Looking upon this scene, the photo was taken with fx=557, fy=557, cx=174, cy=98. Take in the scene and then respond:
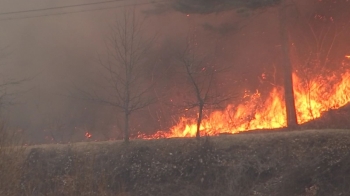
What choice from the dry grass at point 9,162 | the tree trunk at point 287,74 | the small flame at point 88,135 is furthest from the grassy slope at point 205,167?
the small flame at point 88,135

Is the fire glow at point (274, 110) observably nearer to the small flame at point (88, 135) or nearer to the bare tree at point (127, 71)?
the bare tree at point (127, 71)

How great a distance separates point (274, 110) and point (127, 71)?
22.8 ft

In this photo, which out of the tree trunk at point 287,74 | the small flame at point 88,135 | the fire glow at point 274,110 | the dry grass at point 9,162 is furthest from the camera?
the small flame at point 88,135

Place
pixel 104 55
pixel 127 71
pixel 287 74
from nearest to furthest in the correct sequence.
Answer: pixel 127 71, pixel 287 74, pixel 104 55

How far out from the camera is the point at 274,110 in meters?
22.5

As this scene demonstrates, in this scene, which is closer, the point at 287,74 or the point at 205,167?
the point at 205,167

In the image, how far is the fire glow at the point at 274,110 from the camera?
21594 mm

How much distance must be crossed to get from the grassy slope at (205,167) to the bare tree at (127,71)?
5.04ft

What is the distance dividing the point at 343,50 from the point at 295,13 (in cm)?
285

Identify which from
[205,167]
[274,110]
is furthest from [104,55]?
[205,167]

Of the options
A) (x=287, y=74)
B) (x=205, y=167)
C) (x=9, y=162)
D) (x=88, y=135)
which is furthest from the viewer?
(x=88, y=135)

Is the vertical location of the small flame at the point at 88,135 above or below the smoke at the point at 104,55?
below

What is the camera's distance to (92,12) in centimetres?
3281

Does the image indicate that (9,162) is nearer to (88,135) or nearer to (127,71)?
(127,71)
